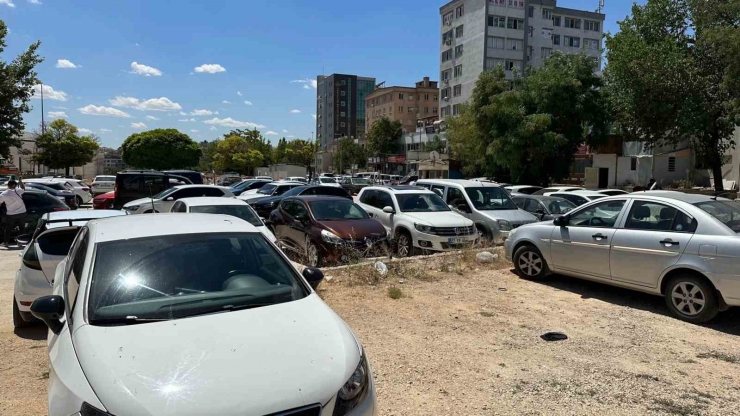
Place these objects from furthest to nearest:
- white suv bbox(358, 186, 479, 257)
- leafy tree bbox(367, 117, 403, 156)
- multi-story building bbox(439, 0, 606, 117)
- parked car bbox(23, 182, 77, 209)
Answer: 1. leafy tree bbox(367, 117, 403, 156)
2. multi-story building bbox(439, 0, 606, 117)
3. parked car bbox(23, 182, 77, 209)
4. white suv bbox(358, 186, 479, 257)

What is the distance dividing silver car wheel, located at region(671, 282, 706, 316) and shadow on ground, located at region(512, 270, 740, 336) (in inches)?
9.7

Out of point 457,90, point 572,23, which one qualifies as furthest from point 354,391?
point 572,23

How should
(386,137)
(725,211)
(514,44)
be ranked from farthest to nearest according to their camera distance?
(386,137) → (514,44) → (725,211)

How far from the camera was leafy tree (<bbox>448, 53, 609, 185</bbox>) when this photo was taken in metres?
27.7

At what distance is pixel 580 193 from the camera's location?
15.1 m

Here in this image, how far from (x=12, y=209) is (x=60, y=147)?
4660 cm

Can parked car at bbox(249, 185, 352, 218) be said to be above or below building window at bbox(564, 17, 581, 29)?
below

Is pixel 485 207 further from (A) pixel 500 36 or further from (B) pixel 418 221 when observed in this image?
(A) pixel 500 36

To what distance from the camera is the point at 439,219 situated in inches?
433

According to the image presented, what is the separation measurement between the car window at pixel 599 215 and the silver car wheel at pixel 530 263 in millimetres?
881

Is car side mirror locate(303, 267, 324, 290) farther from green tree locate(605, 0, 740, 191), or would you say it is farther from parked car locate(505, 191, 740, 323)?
green tree locate(605, 0, 740, 191)

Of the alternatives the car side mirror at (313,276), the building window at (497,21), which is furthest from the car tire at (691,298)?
the building window at (497,21)

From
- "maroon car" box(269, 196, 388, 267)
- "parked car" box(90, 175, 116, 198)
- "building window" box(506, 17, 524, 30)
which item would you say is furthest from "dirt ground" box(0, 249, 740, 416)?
"building window" box(506, 17, 524, 30)

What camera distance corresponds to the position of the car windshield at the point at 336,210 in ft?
33.8
